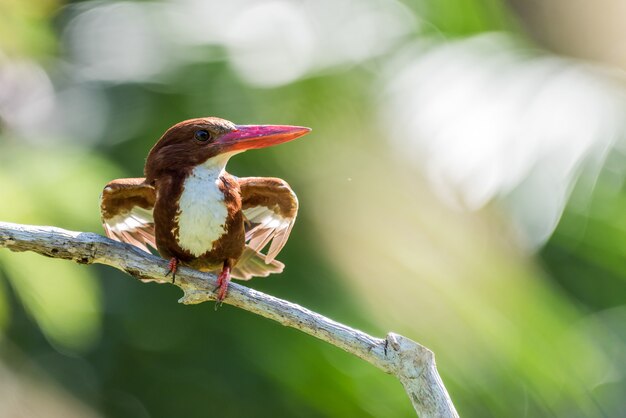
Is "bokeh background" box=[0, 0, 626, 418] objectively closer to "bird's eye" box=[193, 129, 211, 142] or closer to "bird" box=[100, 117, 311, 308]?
"bird" box=[100, 117, 311, 308]

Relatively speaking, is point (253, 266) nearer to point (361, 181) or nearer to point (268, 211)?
point (268, 211)

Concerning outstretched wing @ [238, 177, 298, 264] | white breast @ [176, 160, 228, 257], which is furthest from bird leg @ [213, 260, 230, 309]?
outstretched wing @ [238, 177, 298, 264]

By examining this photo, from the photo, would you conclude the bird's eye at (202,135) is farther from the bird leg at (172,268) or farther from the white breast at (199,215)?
the bird leg at (172,268)

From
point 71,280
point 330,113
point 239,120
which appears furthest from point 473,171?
point 71,280

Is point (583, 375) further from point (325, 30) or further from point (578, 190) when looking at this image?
point (325, 30)

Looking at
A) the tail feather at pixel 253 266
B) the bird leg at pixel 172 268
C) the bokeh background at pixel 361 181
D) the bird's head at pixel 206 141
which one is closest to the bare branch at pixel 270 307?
the bird leg at pixel 172 268
